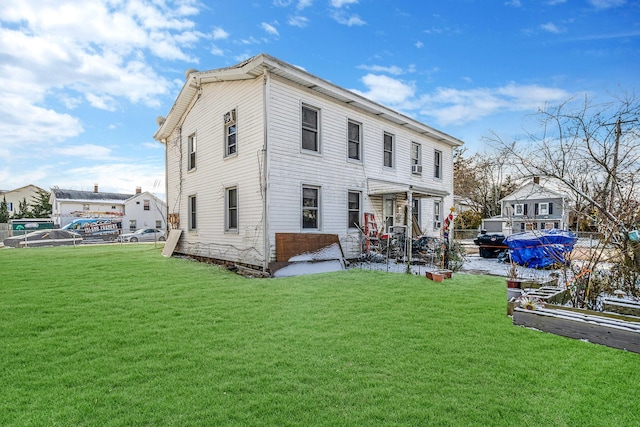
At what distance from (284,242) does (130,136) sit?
1918 cm

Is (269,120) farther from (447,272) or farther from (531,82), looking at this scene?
(531,82)

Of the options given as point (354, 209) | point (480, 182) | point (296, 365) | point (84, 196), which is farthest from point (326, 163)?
point (84, 196)

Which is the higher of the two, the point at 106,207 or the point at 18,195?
the point at 18,195

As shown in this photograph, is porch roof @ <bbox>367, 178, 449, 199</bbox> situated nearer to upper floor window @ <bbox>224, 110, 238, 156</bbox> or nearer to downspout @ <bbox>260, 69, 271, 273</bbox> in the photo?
downspout @ <bbox>260, 69, 271, 273</bbox>

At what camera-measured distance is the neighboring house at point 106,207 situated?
39938 mm

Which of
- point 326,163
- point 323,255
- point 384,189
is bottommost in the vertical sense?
point 323,255

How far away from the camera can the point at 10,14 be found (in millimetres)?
9055

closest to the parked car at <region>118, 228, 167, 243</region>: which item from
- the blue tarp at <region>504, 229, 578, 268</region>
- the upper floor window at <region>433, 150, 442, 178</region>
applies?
the upper floor window at <region>433, 150, 442, 178</region>

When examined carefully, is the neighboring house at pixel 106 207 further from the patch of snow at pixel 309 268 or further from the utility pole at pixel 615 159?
the utility pole at pixel 615 159

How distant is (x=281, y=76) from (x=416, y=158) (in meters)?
8.27

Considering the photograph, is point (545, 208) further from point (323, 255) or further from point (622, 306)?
point (622, 306)

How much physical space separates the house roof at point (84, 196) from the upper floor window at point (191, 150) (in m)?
35.8

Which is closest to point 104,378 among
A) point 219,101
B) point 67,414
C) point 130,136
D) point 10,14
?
point 67,414

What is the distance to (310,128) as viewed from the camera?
1088cm
